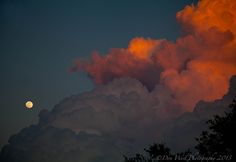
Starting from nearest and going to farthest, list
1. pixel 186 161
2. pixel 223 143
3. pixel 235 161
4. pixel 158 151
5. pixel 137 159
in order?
pixel 235 161
pixel 223 143
pixel 186 161
pixel 158 151
pixel 137 159

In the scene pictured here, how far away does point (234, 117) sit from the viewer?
3188 cm

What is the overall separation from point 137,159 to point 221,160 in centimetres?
2503

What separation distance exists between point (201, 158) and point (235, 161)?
4.69 m

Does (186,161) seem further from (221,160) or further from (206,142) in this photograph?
(221,160)

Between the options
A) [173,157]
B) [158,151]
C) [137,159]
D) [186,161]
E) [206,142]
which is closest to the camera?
[206,142]

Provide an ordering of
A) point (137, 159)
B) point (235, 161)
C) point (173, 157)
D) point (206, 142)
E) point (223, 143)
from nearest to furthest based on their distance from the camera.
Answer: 1. point (235, 161)
2. point (223, 143)
3. point (206, 142)
4. point (173, 157)
5. point (137, 159)

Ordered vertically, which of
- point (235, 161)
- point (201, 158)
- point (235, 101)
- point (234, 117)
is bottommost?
point (235, 161)

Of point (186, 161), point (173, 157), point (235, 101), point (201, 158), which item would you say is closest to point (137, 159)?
point (173, 157)

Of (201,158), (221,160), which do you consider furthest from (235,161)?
(201,158)

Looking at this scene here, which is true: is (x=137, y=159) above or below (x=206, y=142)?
above

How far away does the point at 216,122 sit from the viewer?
33250 mm

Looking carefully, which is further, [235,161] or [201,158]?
[201,158]

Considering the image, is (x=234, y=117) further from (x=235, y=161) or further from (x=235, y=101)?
(x=235, y=161)

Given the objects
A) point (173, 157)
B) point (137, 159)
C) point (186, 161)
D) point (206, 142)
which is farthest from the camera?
point (137, 159)
